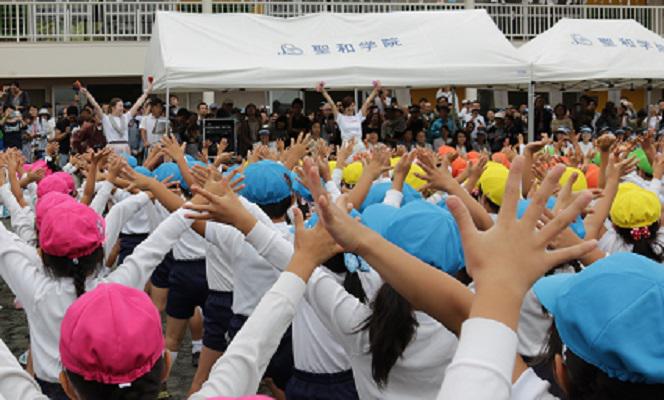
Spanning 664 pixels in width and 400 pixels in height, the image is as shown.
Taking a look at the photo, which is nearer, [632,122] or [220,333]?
[220,333]

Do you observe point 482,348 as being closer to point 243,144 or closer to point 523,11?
point 243,144

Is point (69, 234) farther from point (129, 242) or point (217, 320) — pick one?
point (129, 242)

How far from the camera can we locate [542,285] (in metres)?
2.23

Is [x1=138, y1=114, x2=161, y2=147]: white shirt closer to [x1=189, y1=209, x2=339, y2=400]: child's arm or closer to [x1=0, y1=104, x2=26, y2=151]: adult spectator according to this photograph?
[x1=0, y1=104, x2=26, y2=151]: adult spectator

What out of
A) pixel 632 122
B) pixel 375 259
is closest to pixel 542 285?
pixel 375 259

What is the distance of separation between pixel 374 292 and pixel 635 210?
1725mm

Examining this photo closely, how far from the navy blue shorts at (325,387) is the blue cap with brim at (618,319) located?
7.47 ft

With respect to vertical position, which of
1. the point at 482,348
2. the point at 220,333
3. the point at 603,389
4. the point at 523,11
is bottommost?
the point at 220,333

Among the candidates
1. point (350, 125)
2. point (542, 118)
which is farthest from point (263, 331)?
point (542, 118)

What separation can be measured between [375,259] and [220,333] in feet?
11.7

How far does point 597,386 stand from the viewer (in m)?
1.76

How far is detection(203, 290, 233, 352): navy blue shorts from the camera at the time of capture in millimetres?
5566

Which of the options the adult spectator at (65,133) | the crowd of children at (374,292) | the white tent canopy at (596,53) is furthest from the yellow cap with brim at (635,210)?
the adult spectator at (65,133)

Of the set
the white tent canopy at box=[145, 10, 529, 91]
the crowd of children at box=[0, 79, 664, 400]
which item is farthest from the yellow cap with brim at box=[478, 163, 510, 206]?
the white tent canopy at box=[145, 10, 529, 91]
